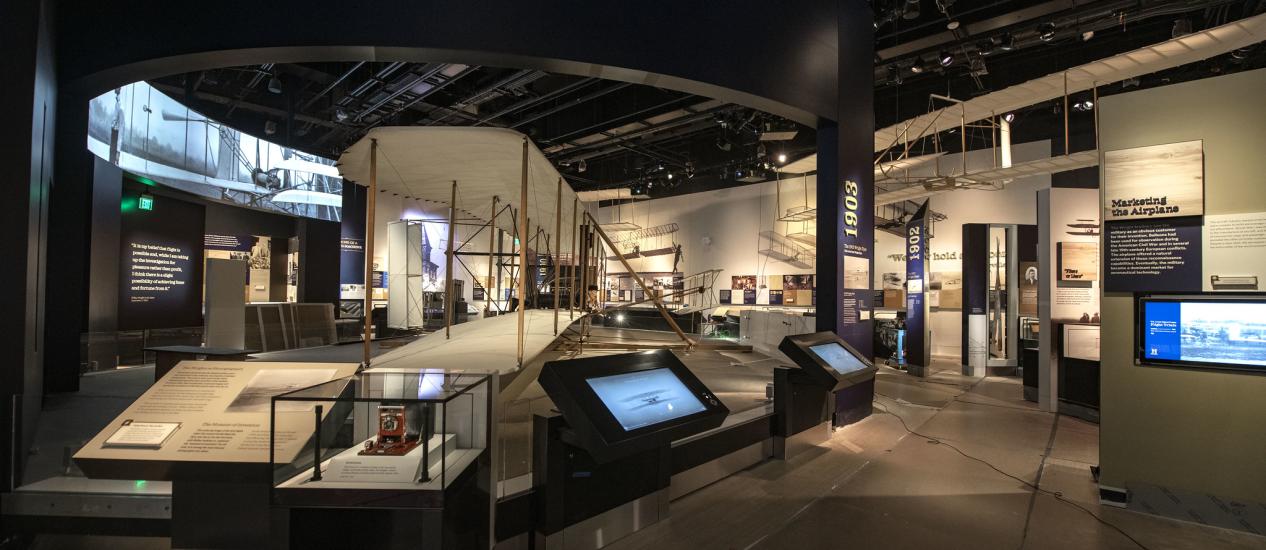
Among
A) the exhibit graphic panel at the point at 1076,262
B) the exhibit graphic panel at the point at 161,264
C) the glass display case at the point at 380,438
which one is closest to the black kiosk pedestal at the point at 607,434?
the glass display case at the point at 380,438

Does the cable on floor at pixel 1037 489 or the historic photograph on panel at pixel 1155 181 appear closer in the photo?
the cable on floor at pixel 1037 489

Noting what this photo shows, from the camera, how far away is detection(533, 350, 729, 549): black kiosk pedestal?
2.16 m

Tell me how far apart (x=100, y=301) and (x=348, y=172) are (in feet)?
14.2

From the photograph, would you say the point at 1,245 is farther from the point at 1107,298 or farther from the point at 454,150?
the point at 1107,298

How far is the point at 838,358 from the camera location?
14.0 feet

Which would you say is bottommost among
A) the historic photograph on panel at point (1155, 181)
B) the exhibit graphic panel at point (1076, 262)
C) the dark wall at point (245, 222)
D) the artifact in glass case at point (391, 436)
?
the artifact in glass case at point (391, 436)

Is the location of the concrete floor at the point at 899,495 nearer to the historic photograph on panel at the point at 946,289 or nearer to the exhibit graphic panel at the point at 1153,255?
the exhibit graphic panel at the point at 1153,255

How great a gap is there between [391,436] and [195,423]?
948 mm

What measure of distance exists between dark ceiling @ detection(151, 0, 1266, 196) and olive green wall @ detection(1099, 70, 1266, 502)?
11.5ft

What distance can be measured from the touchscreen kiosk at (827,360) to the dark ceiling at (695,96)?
4404 millimetres

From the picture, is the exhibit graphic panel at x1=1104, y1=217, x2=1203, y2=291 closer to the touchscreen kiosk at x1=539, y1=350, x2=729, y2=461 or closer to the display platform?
the touchscreen kiosk at x1=539, y1=350, x2=729, y2=461

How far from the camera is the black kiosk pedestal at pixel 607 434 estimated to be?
7.10 ft

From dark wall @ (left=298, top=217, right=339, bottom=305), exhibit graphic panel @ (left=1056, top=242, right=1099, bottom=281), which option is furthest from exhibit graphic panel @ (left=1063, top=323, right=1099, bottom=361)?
dark wall @ (left=298, top=217, right=339, bottom=305)

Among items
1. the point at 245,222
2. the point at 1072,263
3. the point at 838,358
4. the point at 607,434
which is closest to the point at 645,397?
the point at 607,434
